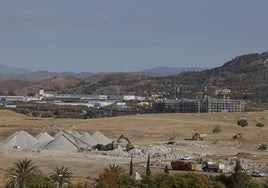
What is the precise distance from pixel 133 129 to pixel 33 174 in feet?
247

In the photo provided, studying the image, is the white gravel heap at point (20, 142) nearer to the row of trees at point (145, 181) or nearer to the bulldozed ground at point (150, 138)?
the bulldozed ground at point (150, 138)

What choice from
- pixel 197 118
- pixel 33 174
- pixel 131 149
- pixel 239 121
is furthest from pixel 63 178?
pixel 197 118

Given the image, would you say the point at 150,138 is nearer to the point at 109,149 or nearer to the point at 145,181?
the point at 109,149

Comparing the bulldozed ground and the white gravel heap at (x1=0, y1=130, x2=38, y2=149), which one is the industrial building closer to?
the bulldozed ground

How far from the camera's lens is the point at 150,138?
105m

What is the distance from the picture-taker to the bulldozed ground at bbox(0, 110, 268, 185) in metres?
67.2

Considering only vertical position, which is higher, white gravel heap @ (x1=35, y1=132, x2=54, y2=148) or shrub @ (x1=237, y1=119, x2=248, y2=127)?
shrub @ (x1=237, y1=119, x2=248, y2=127)

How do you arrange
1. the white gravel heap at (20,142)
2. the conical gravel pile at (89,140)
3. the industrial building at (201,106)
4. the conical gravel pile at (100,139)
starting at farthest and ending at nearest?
the industrial building at (201,106) → the conical gravel pile at (100,139) → the conical gravel pile at (89,140) → the white gravel heap at (20,142)

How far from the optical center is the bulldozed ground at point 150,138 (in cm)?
6721

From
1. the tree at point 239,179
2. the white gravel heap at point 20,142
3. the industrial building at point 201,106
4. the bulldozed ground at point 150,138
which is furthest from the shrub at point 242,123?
the tree at point 239,179

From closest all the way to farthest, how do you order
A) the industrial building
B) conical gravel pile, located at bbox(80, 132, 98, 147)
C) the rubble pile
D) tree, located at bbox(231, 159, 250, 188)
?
tree, located at bbox(231, 159, 250, 188)
the rubble pile
conical gravel pile, located at bbox(80, 132, 98, 147)
the industrial building

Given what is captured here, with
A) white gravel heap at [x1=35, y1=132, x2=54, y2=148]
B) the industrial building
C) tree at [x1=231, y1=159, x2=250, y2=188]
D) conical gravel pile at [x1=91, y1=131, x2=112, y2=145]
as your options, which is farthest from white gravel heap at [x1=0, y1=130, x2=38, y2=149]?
the industrial building

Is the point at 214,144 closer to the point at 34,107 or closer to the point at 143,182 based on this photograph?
the point at 143,182

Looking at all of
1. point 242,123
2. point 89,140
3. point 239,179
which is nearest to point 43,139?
point 89,140
